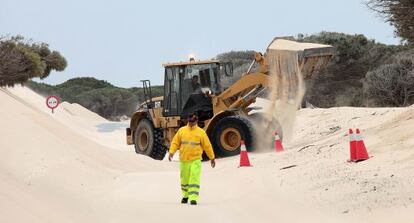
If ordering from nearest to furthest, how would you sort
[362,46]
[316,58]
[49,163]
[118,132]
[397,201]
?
[397,201], [49,163], [316,58], [118,132], [362,46]

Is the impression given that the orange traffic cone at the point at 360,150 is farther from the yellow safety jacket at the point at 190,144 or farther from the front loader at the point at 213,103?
the front loader at the point at 213,103

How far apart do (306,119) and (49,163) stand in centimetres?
1824

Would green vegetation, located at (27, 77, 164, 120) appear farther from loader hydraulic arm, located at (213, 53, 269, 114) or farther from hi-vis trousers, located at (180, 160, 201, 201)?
hi-vis trousers, located at (180, 160, 201, 201)

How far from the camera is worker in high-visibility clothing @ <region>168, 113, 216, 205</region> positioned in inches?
407

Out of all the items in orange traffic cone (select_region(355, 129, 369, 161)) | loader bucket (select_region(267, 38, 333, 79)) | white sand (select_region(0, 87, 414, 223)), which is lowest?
white sand (select_region(0, 87, 414, 223))

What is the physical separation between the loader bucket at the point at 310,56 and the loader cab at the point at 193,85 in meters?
2.46

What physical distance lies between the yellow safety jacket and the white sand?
74 centimetres

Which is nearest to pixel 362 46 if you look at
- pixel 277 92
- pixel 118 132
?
pixel 118 132

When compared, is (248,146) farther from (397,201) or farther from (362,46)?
(362,46)

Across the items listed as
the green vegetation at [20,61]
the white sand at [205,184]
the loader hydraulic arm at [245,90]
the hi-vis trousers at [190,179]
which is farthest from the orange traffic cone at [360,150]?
the green vegetation at [20,61]

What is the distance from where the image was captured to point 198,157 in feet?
35.1

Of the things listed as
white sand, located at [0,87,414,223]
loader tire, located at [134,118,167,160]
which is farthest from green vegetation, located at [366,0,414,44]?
loader tire, located at [134,118,167,160]

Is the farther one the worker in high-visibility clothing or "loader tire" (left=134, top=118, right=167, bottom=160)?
"loader tire" (left=134, top=118, right=167, bottom=160)

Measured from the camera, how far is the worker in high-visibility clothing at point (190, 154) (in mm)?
10328
